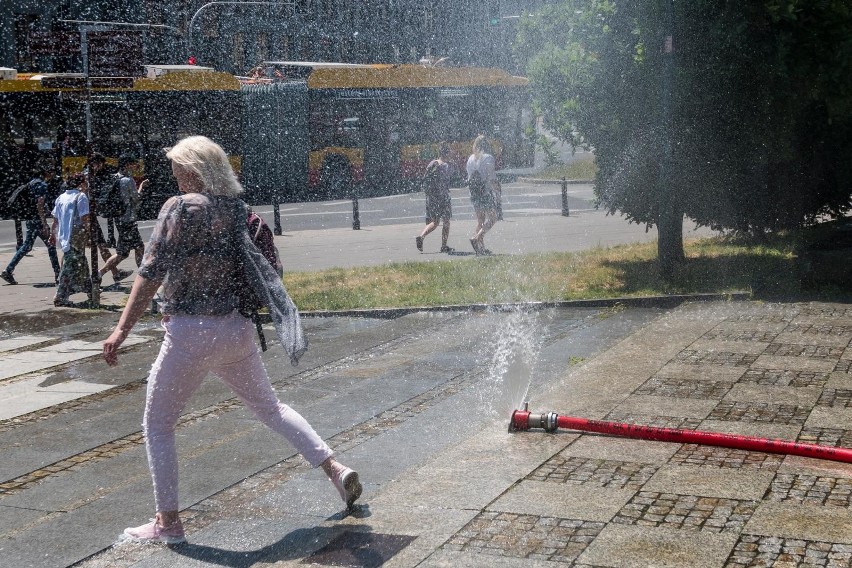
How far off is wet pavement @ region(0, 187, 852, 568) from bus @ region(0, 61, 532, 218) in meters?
18.0

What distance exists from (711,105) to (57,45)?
24.3 feet

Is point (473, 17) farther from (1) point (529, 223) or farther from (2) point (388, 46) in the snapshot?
(1) point (529, 223)

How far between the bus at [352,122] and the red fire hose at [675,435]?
2452 cm

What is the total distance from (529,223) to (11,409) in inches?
631

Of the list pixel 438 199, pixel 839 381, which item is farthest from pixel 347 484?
pixel 438 199

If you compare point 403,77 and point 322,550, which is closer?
point 322,550

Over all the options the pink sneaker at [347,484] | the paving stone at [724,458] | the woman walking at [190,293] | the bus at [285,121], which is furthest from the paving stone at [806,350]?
the bus at [285,121]

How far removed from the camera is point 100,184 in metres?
15.8

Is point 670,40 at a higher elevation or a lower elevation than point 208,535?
higher

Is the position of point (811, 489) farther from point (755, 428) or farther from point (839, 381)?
point (839, 381)

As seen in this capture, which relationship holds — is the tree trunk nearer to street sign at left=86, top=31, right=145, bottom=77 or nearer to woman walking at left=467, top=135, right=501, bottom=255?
woman walking at left=467, top=135, right=501, bottom=255

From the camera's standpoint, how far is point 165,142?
Answer: 2866 centimetres

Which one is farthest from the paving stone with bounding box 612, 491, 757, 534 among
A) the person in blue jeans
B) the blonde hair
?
the person in blue jeans

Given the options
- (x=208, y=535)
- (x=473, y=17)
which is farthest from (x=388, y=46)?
(x=208, y=535)
